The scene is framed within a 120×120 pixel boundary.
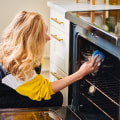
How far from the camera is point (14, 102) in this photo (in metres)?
2.33

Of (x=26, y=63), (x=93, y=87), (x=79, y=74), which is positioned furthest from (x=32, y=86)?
(x=93, y=87)

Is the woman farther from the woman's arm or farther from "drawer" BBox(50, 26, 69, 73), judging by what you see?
"drawer" BBox(50, 26, 69, 73)

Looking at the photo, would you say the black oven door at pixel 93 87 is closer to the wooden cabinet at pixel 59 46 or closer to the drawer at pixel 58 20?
the wooden cabinet at pixel 59 46

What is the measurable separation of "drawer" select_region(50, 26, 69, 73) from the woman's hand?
10.4 inches

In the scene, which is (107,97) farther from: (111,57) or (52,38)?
(52,38)

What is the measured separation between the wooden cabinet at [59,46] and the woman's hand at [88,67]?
264 millimetres

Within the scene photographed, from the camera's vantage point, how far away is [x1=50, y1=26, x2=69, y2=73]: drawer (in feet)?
8.14

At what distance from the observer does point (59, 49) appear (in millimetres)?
2625

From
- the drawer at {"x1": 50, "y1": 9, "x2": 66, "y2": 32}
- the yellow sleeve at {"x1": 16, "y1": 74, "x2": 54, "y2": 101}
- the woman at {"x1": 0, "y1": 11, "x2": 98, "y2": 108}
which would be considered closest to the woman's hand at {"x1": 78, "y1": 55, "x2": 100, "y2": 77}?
the woman at {"x1": 0, "y1": 11, "x2": 98, "y2": 108}

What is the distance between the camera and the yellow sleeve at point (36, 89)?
2.20 m

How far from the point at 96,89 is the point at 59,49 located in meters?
0.52

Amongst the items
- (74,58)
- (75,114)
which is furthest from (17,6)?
(75,114)

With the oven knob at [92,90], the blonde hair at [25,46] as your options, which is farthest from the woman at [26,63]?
the oven knob at [92,90]

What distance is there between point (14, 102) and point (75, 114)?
17.3 inches
